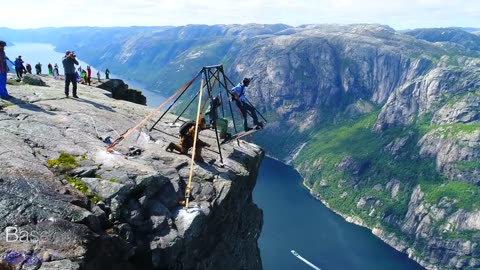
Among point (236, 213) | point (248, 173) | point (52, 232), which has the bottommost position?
point (236, 213)

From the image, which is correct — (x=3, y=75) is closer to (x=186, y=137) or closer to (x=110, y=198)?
(x=186, y=137)

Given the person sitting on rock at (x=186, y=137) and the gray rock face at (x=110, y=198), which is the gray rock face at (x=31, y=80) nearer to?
the gray rock face at (x=110, y=198)

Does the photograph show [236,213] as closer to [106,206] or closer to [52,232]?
[106,206]

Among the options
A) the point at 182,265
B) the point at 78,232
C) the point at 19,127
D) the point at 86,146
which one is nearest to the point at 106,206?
the point at 78,232

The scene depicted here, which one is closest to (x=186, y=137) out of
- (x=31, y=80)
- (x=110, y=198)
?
(x=110, y=198)

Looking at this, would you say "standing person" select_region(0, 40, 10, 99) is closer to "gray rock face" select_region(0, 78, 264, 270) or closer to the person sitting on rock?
"gray rock face" select_region(0, 78, 264, 270)

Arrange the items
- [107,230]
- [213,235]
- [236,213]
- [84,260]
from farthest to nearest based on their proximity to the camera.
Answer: [236,213]
[213,235]
[107,230]
[84,260]

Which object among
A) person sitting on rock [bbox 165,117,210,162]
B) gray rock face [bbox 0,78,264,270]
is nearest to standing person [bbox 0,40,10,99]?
gray rock face [bbox 0,78,264,270]

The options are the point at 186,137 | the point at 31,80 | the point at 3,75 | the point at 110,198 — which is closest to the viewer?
the point at 110,198

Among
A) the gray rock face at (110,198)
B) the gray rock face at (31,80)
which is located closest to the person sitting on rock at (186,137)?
the gray rock face at (110,198)
